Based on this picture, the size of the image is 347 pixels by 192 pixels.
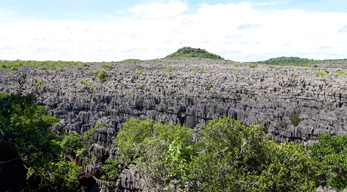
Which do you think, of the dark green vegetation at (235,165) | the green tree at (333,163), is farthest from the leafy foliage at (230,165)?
the green tree at (333,163)

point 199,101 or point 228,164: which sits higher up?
point 228,164

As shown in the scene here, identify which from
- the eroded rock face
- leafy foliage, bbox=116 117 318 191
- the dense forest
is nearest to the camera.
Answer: the dense forest

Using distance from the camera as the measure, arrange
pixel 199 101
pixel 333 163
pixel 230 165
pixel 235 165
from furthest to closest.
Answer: pixel 199 101 < pixel 333 163 < pixel 230 165 < pixel 235 165

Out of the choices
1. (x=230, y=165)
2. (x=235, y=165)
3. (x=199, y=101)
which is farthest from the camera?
(x=199, y=101)

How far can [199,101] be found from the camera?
4716 cm

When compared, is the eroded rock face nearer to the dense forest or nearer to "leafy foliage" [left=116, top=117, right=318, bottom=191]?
the dense forest

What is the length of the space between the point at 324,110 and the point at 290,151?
2897 cm

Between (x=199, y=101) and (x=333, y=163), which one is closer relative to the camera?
(x=333, y=163)

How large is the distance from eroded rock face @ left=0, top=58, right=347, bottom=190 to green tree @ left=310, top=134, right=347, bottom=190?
9858 mm

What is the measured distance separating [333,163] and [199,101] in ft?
97.5

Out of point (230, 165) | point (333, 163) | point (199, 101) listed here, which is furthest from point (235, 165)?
point (199, 101)

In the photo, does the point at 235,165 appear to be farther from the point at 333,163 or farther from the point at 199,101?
the point at 199,101

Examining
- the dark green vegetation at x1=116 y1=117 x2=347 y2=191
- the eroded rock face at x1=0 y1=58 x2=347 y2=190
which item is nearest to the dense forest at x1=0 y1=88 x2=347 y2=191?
the dark green vegetation at x1=116 y1=117 x2=347 y2=191

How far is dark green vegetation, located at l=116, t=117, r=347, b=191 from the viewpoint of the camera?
13.9 m
